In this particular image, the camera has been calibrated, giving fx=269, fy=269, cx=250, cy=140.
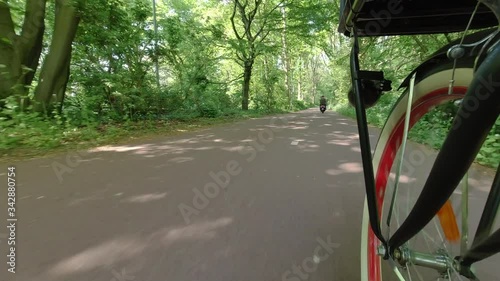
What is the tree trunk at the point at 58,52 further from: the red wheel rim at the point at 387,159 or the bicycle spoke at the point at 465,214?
the bicycle spoke at the point at 465,214

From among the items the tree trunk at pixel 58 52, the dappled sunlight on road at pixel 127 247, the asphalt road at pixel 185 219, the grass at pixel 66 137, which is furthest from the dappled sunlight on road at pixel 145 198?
the tree trunk at pixel 58 52

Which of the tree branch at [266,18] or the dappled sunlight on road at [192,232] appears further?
the tree branch at [266,18]

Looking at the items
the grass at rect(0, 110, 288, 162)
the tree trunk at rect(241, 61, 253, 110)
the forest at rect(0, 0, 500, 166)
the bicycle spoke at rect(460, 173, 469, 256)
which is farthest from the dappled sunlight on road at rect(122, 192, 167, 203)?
the tree trunk at rect(241, 61, 253, 110)

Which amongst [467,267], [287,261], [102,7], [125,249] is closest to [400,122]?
[467,267]

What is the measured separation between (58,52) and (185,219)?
6730 millimetres

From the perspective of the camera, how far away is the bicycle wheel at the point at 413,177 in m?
0.96

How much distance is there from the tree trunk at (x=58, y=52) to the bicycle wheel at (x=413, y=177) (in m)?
7.55

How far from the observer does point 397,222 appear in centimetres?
122

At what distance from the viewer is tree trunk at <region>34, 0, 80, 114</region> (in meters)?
6.55

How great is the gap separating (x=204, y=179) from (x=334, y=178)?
5.63 ft

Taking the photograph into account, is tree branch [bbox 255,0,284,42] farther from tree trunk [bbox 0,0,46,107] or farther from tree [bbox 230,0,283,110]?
tree trunk [bbox 0,0,46,107]

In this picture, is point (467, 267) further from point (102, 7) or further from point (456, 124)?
point (102, 7)

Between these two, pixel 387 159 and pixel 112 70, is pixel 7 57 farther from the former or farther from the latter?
pixel 387 159

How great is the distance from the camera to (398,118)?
1173mm
